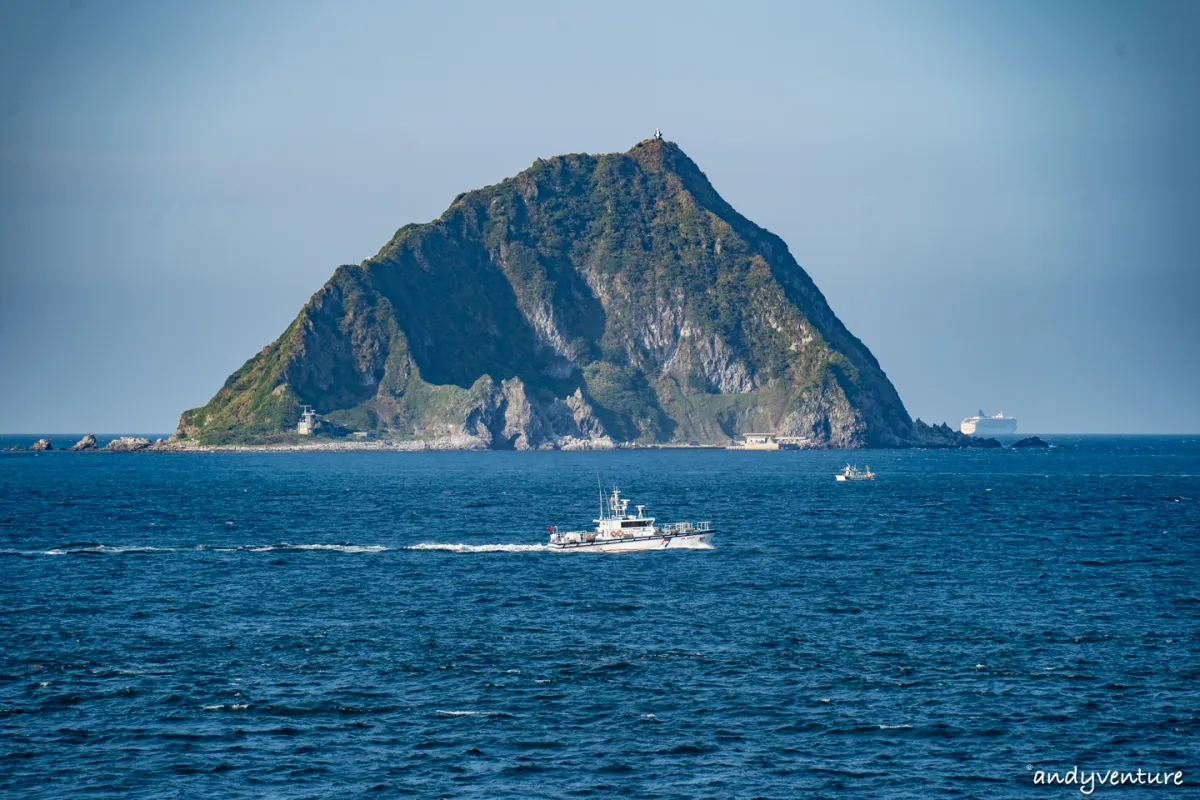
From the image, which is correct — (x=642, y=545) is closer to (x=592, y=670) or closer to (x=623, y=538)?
(x=623, y=538)

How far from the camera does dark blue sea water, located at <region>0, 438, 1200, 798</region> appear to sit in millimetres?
50781

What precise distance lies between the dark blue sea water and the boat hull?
196 cm

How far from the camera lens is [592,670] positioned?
66.8 metres

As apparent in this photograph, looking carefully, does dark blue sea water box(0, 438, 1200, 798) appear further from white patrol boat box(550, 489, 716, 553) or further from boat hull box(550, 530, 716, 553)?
white patrol boat box(550, 489, 716, 553)

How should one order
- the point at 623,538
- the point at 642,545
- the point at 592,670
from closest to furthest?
the point at 592,670, the point at 623,538, the point at 642,545

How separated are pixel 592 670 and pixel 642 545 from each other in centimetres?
5624

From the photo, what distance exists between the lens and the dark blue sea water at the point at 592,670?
5078 centimetres

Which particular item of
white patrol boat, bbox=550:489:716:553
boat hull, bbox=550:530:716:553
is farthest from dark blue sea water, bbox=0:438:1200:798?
white patrol boat, bbox=550:489:716:553

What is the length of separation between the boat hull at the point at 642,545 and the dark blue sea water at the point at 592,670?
1960mm

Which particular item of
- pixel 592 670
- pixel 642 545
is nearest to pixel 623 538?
pixel 642 545

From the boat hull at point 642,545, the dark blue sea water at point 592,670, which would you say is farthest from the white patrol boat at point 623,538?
the dark blue sea water at point 592,670

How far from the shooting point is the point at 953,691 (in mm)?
62219

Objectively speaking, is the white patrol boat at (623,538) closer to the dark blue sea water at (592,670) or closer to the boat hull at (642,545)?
the boat hull at (642,545)

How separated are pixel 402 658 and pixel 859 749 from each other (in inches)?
1070
